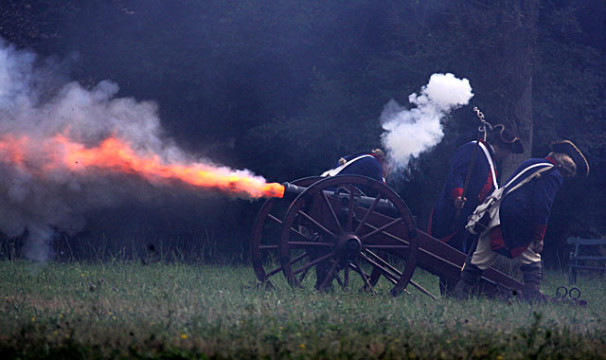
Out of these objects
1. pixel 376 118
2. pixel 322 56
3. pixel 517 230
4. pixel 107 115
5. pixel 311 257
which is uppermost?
pixel 322 56

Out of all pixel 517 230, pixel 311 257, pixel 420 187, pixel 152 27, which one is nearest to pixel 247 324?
pixel 311 257

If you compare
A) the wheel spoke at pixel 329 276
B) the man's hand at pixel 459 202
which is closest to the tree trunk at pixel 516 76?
the man's hand at pixel 459 202

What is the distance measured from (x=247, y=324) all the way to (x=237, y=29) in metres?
8.92

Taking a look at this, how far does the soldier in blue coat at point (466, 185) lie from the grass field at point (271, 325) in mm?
975

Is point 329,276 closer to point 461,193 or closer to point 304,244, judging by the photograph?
point 304,244

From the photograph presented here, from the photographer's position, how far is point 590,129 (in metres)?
13.6

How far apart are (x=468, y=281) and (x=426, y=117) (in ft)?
7.07

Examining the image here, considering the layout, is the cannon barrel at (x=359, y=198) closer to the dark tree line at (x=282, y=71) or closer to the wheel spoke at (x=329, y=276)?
the wheel spoke at (x=329, y=276)

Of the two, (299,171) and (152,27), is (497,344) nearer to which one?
(299,171)

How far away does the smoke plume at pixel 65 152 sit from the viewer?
7.94 meters

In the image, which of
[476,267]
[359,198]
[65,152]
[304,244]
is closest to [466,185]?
[476,267]

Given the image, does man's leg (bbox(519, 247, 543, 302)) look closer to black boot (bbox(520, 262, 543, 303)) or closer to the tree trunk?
black boot (bbox(520, 262, 543, 303))

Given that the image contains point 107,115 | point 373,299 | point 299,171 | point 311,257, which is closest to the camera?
point 373,299

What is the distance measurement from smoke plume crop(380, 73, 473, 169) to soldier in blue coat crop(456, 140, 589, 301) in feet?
4.45
